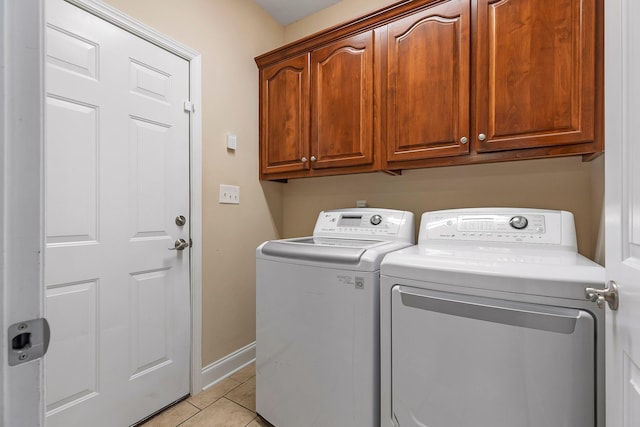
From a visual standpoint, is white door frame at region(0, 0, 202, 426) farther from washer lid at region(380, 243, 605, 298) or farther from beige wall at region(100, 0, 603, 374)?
beige wall at region(100, 0, 603, 374)

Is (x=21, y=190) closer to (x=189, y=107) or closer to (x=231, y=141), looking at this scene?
(x=189, y=107)

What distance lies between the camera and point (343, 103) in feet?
5.93

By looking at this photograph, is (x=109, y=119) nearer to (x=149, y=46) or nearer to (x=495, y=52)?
(x=149, y=46)

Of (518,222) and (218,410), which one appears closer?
(518,222)

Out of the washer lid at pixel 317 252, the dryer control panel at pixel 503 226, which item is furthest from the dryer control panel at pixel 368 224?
the washer lid at pixel 317 252

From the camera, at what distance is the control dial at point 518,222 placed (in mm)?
1341

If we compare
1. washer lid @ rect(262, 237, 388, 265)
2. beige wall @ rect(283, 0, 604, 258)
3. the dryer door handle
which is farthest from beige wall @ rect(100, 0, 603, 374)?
the dryer door handle

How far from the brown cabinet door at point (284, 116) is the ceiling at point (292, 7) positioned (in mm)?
493

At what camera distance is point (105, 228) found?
139cm

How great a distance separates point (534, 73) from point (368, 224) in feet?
3.52

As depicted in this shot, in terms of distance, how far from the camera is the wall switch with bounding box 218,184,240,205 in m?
1.94

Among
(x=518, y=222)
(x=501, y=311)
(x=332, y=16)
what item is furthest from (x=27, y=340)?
(x=332, y=16)

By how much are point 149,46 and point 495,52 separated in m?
1.75

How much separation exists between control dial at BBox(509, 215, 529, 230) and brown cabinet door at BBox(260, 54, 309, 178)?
48.3 inches
